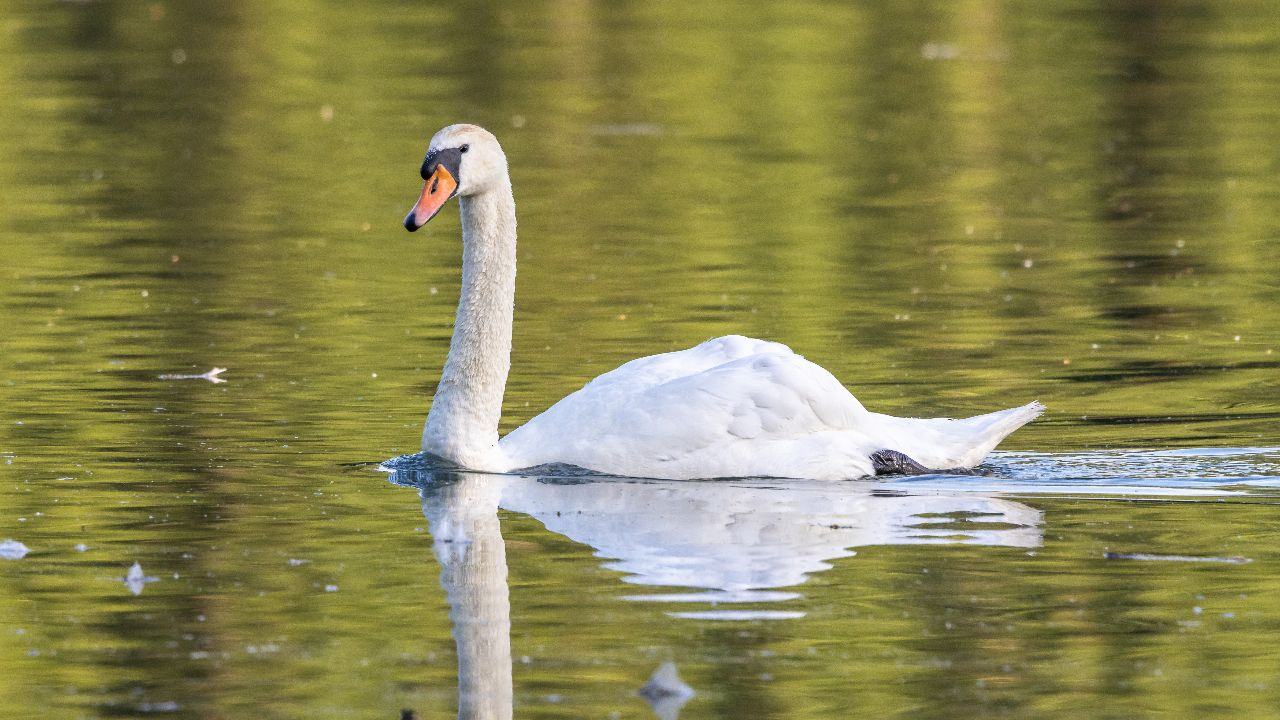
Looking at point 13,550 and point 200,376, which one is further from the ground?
point 200,376

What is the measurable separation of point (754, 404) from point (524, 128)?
17005 mm

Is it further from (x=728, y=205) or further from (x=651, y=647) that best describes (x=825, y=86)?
(x=651, y=647)

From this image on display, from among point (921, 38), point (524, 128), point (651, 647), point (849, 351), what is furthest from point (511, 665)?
point (921, 38)

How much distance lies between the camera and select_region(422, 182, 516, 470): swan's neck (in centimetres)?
1151

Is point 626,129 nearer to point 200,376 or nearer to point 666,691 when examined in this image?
point 200,376

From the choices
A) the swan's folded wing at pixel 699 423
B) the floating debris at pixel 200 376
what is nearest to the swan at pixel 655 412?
the swan's folded wing at pixel 699 423

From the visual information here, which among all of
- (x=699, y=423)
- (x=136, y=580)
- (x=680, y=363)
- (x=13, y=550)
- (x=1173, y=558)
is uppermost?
(x=680, y=363)

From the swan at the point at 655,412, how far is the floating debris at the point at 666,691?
144 inches

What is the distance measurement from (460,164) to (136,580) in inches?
125

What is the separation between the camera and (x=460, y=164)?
11492mm

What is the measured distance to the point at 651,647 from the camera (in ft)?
26.2

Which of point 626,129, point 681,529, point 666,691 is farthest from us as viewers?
point 626,129

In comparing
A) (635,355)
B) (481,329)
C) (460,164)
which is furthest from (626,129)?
(460,164)

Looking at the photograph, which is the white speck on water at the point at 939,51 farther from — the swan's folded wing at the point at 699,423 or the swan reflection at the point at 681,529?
the swan reflection at the point at 681,529
